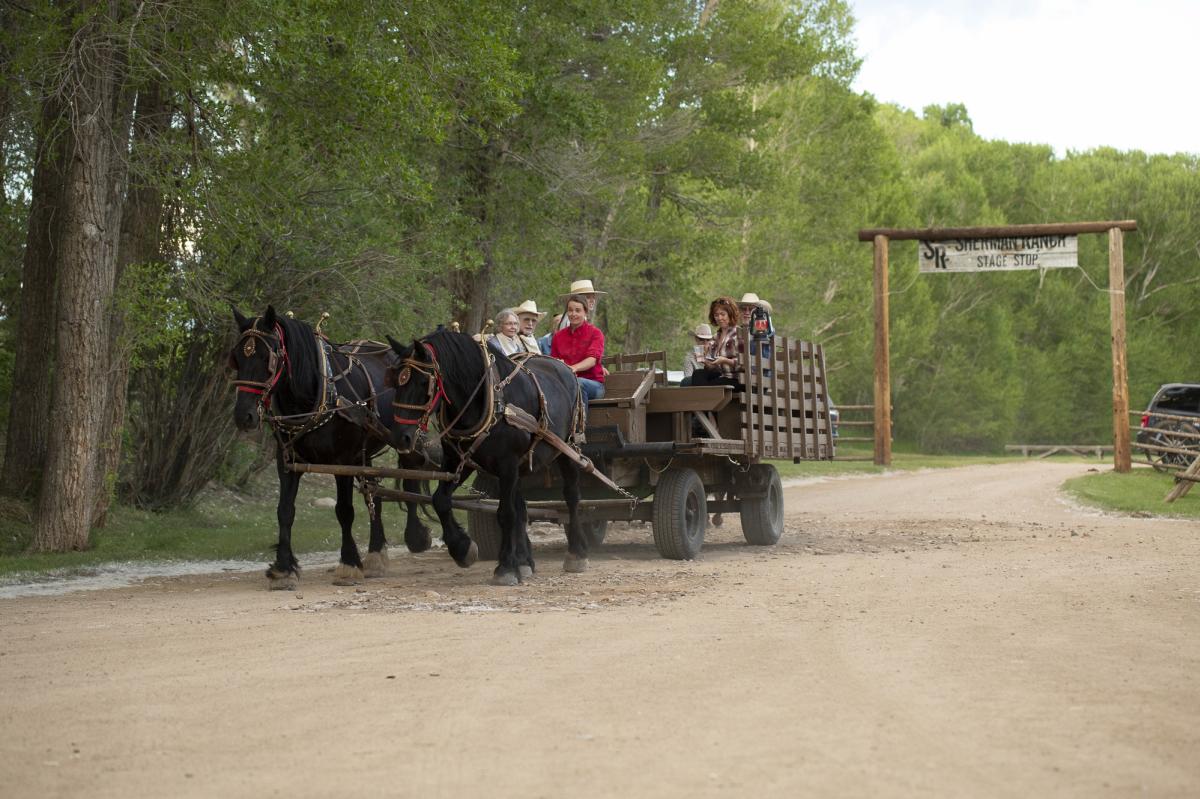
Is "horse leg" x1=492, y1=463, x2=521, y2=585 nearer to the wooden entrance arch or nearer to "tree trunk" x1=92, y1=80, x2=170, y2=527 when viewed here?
"tree trunk" x1=92, y1=80, x2=170, y2=527

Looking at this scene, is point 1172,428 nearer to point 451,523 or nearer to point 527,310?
point 527,310

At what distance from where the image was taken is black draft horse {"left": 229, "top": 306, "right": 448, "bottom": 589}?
1077 cm

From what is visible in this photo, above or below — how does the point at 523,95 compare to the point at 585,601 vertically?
above

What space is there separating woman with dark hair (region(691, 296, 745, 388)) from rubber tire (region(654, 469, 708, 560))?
113 cm

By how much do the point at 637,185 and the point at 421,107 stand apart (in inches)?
597

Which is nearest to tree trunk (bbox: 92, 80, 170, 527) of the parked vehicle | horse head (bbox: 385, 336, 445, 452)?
horse head (bbox: 385, 336, 445, 452)

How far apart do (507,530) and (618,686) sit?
4587 mm

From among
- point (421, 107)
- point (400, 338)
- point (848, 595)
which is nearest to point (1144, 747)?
point (848, 595)

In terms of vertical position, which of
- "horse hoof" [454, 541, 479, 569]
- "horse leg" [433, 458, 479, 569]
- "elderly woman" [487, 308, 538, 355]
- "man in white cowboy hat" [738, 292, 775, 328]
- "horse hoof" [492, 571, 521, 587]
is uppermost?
"man in white cowboy hat" [738, 292, 775, 328]

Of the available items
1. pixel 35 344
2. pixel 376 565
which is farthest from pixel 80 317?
pixel 376 565

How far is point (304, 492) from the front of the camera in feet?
70.5

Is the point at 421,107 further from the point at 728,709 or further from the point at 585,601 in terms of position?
the point at 728,709

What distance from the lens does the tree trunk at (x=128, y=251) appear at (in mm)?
14297

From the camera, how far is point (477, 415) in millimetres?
10875
